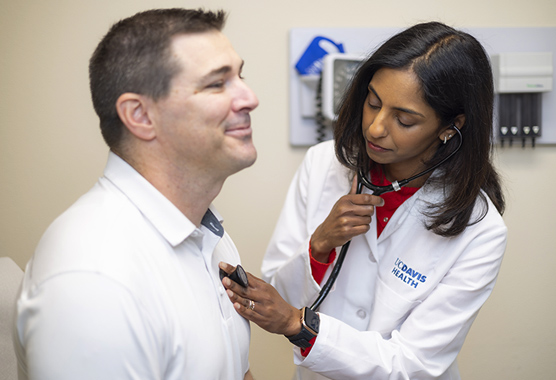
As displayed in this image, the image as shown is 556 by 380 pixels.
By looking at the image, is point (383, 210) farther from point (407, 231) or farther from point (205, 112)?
point (205, 112)

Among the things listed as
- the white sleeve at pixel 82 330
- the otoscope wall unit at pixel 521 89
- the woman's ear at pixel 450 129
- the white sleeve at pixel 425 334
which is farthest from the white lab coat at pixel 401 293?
the otoscope wall unit at pixel 521 89

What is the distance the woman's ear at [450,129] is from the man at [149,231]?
527mm

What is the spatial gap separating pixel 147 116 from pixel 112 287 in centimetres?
30

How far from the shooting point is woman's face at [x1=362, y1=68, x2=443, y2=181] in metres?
1.11

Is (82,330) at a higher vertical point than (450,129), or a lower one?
lower

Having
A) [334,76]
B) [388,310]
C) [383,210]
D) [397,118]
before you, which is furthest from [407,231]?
[334,76]

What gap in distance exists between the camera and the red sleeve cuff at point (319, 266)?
1.28 m

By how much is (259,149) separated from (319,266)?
66 cm

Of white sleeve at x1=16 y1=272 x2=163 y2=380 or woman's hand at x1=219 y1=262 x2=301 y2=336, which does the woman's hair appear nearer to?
woman's hand at x1=219 y1=262 x2=301 y2=336

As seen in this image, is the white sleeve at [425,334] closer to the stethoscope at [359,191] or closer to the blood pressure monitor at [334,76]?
the stethoscope at [359,191]

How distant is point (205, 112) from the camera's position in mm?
847

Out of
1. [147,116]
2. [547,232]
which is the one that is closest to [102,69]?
[147,116]

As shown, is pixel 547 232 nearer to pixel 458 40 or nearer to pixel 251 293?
pixel 458 40

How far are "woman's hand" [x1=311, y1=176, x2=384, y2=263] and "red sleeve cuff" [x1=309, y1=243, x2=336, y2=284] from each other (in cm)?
4
